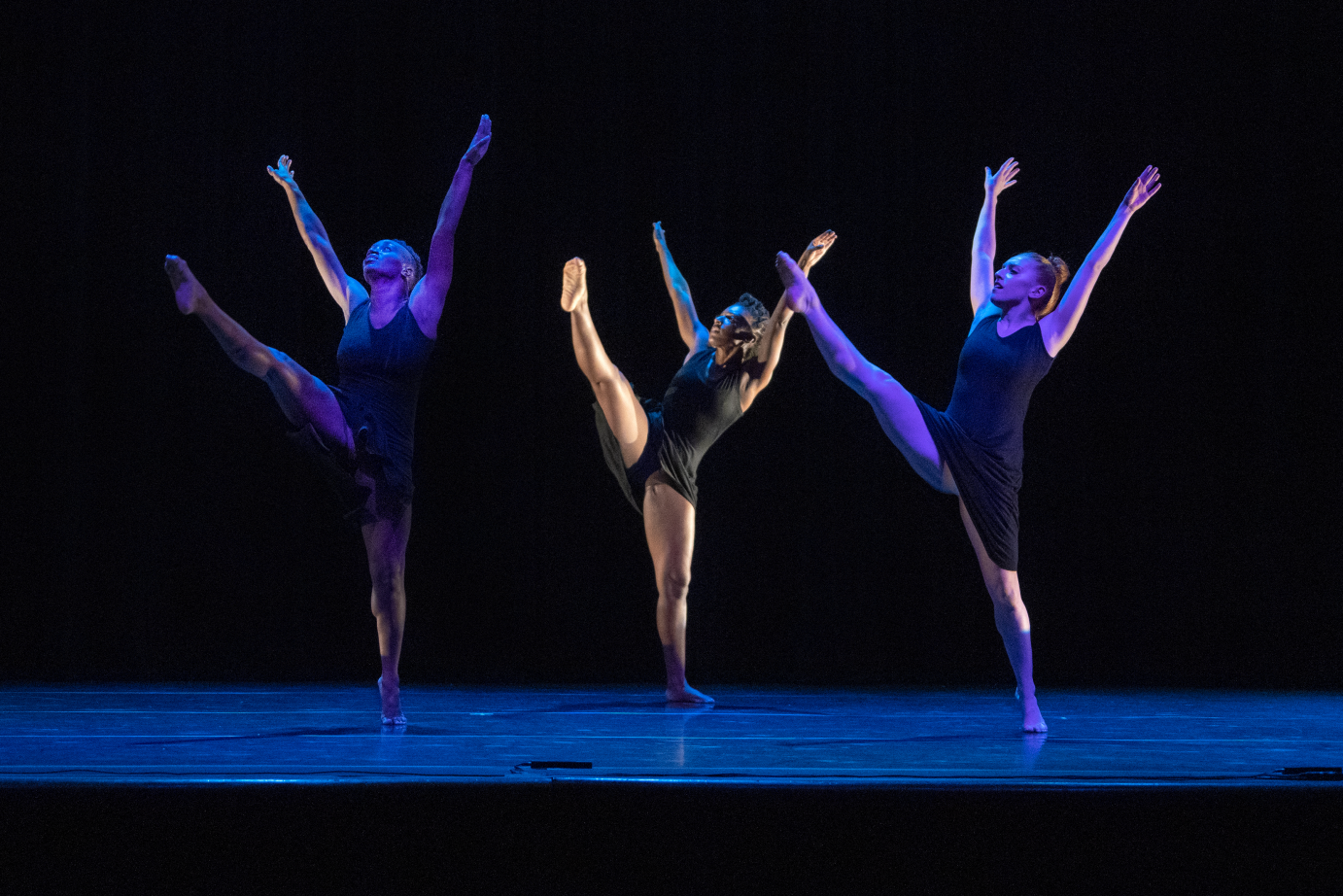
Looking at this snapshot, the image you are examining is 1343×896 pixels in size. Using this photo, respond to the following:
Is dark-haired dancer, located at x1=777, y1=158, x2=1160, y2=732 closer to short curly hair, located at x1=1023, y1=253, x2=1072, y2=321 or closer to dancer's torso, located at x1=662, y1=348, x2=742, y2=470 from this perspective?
short curly hair, located at x1=1023, y1=253, x2=1072, y2=321

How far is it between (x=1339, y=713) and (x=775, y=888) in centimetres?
253

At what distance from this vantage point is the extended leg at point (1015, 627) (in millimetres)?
3557

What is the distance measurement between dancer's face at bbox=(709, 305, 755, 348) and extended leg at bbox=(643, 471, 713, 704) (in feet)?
1.65

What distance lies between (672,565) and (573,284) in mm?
1087

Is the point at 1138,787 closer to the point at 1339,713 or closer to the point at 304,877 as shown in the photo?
the point at 304,877

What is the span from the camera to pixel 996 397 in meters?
3.71

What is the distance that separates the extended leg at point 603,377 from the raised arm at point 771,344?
1.22 feet

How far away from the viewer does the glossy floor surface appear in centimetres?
262

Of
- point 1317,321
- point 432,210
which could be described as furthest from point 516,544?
point 1317,321

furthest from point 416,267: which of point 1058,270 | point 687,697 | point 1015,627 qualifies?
point 1015,627

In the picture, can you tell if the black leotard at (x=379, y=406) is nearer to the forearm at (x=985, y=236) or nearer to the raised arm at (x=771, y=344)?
the raised arm at (x=771, y=344)

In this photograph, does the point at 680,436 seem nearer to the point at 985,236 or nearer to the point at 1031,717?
the point at 985,236

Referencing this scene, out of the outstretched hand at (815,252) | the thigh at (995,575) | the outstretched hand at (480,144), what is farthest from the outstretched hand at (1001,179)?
the outstretched hand at (480,144)

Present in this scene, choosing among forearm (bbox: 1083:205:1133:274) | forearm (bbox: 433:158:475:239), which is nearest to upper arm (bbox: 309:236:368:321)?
forearm (bbox: 433:158:475:239)
